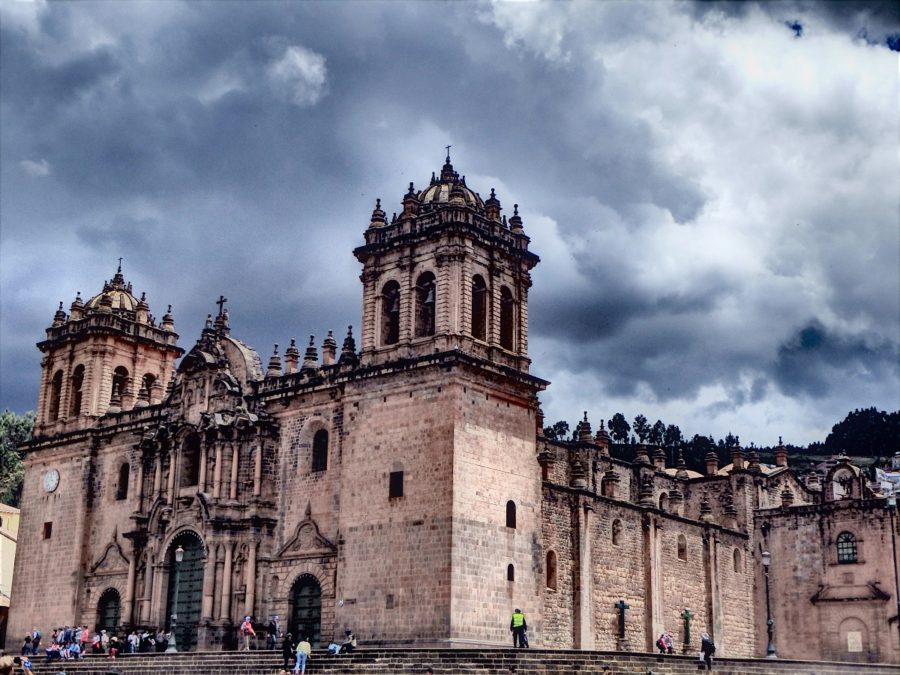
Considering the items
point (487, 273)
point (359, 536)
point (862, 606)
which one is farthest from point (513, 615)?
point (862, 606)

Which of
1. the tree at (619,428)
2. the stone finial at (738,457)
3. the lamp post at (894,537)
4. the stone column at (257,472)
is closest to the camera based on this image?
the stone column at (257,472)

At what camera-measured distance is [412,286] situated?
35.3 meters

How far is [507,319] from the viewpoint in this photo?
120ft

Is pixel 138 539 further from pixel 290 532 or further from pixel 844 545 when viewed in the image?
pixel 844 545

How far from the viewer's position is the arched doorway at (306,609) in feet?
113

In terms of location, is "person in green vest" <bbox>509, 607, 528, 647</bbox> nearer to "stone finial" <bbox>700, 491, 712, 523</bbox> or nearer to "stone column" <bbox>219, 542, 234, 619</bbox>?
"stone column" <bbox>219, 542, 234, 619</bbox>

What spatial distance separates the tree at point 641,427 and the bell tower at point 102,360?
69565 millimetres

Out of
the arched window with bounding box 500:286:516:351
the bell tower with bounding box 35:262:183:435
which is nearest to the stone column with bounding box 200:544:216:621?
the bell tower with bounding box 35:262:183:435

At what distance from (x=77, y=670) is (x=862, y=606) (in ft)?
101

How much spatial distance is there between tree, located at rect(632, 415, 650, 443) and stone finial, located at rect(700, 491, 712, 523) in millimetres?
57642

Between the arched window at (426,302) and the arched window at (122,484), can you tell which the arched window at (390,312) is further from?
the arched window at (122,484)

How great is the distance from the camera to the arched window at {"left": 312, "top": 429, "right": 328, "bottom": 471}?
36.2m

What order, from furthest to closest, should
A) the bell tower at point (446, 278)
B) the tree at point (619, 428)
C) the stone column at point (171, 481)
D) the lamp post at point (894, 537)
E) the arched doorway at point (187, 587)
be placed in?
the tree at point (619, 428)
the lamp post at point (894, 537)
the stone column at point (171, 481)
the arched doorway at point (187, 587)
the bell tower at point (446, 278)

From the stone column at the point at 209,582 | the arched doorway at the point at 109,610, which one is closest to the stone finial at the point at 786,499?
the stone column at the point at 209,582
